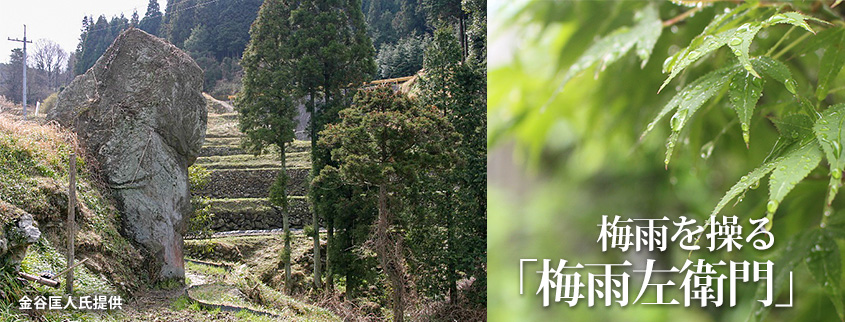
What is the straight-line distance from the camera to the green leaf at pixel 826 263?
18.7 inches

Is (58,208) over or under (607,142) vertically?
under

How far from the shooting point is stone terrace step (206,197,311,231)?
909cm

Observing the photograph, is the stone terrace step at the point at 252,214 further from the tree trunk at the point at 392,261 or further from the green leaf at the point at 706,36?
the green leaf at the point at 706,36

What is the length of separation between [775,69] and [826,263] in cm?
17

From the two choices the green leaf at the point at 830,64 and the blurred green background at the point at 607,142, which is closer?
the green leaf at the point at 830,64

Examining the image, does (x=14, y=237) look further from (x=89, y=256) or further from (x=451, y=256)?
(x=451, y=256)

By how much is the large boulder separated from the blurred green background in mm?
4139

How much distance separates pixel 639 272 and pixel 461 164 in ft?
11.8

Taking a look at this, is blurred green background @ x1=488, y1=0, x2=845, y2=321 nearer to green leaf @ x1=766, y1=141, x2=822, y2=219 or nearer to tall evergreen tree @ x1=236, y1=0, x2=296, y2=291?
green leaf @ x1=766, y1=141, x2=822, y2=219

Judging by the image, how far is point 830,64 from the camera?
1.62 feet

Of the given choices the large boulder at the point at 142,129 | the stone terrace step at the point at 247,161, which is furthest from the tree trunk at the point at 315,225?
the stone terrace step at the point at 247,161

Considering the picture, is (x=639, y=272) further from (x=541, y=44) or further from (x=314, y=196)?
(x=314, y=196)

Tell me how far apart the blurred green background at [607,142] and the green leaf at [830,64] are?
4 centimetres

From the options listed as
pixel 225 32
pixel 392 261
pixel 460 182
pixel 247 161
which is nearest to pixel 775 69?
pixel 392 261
